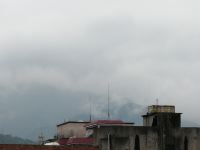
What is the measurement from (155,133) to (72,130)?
67.2 ft

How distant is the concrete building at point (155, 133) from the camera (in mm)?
64312

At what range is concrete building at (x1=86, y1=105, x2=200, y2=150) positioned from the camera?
211ft

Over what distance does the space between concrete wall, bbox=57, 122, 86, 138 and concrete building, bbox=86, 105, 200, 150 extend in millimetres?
13125

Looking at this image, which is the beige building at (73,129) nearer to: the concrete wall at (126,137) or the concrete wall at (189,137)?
the concrete wall at (126,137)

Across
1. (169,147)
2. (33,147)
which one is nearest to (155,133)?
(169,147)

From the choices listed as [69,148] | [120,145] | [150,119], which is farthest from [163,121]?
[69,148]

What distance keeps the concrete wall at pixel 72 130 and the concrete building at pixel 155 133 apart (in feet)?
43.1

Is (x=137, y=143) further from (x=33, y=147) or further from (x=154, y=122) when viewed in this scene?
(x=33, y=147)

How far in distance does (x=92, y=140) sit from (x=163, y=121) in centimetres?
932

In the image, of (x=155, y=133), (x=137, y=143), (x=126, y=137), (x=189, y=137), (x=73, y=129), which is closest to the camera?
(x=126, y=137)

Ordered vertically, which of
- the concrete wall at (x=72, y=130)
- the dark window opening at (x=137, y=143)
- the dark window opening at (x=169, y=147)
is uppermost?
the concrete wall at (x=72, y=130)

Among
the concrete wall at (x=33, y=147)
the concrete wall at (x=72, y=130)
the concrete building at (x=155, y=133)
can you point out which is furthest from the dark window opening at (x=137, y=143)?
the concrete wall at (x=72, y=130)

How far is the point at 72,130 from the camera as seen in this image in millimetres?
84438

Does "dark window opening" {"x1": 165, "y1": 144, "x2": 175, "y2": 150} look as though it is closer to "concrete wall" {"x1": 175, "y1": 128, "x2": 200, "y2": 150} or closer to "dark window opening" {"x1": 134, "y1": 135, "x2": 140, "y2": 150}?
"concrete wall" {"x1": 175, "y1": 128, "x2": 200, "y2": 150}
